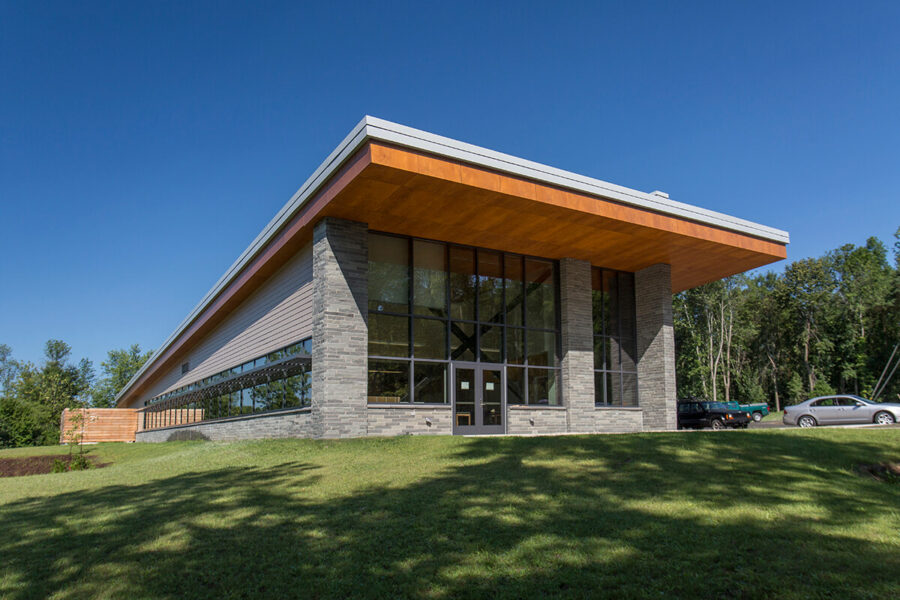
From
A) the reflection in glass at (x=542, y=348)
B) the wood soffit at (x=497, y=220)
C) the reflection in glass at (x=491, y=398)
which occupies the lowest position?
the reflection in glass at (x=491, y=398)

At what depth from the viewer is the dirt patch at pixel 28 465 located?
1873 cm

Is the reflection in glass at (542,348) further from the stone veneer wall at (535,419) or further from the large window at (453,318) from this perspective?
the stone veneer wall at (535,419)

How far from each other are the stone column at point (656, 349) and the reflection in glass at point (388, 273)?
31.7 ft

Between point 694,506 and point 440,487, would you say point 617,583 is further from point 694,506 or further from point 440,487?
point 440,487

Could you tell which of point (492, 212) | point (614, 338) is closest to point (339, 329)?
point (492, 212)

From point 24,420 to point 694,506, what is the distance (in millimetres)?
53868

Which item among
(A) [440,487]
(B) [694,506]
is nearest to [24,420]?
(A) [440,487]

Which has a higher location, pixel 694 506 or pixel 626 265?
pixel 626 265

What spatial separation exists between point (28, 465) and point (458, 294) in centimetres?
1577

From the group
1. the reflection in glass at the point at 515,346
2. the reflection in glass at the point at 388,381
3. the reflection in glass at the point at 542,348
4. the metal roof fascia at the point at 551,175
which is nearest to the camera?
the metal roof fascia at the point at 551,175

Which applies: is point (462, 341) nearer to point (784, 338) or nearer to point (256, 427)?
point (256, 427)

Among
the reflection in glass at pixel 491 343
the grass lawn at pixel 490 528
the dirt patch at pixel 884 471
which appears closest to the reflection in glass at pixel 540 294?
the reflection in glass at pixel 491 343

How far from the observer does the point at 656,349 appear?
22.1 m

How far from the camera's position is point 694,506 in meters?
7.01
